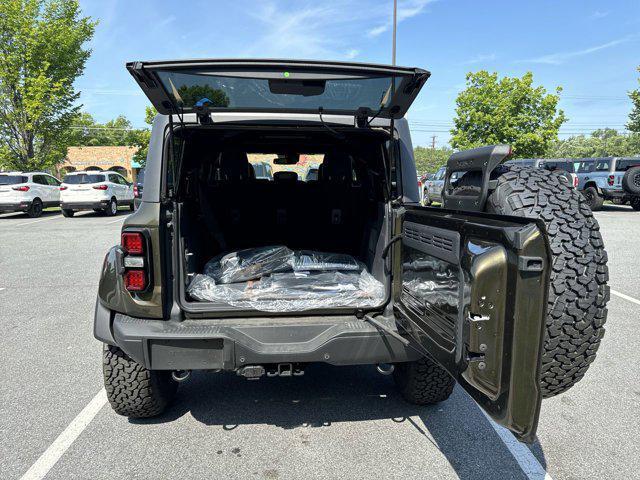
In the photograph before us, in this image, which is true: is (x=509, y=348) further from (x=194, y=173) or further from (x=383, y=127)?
(x=194, y=173)

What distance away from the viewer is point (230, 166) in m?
4.06

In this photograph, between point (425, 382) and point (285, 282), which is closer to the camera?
point (425, 382)

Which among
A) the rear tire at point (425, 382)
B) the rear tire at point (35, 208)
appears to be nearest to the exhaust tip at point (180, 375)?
the rear tire at point (425, 382)

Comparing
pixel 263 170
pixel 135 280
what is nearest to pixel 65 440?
pixel 135 280

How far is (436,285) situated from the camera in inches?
Answer: 85.4

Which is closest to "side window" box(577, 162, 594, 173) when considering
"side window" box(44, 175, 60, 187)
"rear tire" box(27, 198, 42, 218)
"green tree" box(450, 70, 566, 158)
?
"green tree" box(450, 70, 566, 158)

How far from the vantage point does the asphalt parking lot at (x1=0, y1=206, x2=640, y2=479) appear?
8.04ft

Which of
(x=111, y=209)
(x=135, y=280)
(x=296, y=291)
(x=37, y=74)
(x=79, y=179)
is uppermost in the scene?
(x=37, y=74)

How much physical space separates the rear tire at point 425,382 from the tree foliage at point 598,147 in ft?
197

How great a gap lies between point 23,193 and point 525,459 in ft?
59.7

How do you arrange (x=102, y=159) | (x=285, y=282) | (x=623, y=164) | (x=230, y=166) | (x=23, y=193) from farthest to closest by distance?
1. (x=102, y=159)
2. (x=623, y=164)
3. (x=23, y=193)
4. (x=230, y=166)
5. (x=285, y=282)

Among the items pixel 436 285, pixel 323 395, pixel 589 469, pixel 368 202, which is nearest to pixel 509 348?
pixel 436 285

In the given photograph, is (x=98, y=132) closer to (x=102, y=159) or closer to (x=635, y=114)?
(x=102, y=159)

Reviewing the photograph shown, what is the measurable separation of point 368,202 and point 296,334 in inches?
59.1
